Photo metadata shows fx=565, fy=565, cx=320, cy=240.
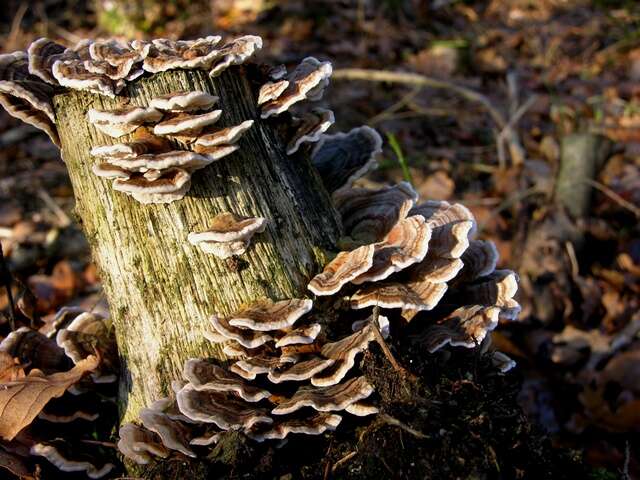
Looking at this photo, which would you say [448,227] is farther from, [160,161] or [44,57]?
[44,57]

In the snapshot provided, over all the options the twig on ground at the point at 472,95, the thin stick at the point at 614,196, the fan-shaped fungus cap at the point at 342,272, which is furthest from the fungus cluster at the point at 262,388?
the twig on ground at the point at 472,95

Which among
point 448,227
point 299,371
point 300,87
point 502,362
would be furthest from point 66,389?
point 502,362

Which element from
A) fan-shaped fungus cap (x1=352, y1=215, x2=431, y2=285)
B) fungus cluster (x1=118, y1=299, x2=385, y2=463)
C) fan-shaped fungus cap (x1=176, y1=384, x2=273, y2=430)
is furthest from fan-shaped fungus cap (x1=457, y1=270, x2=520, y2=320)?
fan-shaped fungus cap (x1=176, y1=384, x2=273, y2=430)

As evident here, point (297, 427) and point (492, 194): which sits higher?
point (297, 427)

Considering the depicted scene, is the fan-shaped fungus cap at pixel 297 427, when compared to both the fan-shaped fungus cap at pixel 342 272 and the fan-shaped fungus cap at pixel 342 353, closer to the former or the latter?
the fan-shaped fungus cap at pixel 342 353

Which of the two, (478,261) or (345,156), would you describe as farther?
(345,156)

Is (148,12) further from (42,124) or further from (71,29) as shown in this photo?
(42,124)
